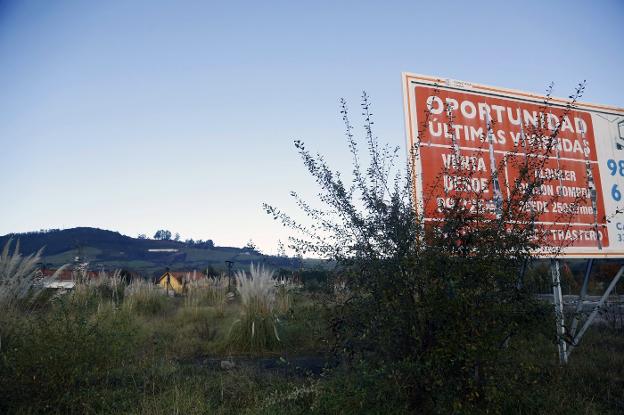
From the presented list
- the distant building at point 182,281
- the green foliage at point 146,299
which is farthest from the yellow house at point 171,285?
the green foliage at point 146,299

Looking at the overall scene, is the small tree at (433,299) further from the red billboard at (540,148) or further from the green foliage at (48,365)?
the green foliage at (48,365)

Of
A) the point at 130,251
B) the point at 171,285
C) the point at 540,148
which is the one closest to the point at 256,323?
the point at 540,148

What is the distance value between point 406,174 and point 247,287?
4.40m

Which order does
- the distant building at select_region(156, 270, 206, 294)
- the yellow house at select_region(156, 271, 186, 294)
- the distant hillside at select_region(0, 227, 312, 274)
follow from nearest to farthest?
the distant building at select_region(156, 270, 206, 294) < the yellow house at select_region(156, 271, 186, 294) < the distant hillside at select_region(0, 227, 312, 274)

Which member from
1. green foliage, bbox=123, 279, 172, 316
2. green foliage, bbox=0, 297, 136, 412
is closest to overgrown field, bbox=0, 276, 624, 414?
green foliage, bbox=0, 297, 136, 412

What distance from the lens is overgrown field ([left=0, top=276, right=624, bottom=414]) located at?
119 inches

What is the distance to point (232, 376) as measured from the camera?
4211mm

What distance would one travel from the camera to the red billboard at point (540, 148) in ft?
16.3

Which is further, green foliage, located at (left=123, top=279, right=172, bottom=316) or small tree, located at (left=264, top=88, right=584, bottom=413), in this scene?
green foliage, located at (left=123, top=279, right=172, bottom=316)

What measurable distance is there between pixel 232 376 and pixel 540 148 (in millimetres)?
4880

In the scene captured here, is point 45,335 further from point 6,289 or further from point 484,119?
point 484,119

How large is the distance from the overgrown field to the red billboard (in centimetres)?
168

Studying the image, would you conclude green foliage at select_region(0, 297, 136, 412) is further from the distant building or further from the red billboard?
the distant building

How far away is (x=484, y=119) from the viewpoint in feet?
18.0
